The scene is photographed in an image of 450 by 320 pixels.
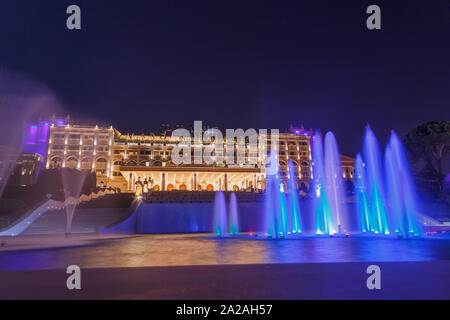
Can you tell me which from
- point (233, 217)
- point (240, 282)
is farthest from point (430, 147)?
point (240, 282)

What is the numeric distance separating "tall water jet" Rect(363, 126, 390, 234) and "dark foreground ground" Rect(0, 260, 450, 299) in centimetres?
1560

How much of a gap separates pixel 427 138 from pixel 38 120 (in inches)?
3401

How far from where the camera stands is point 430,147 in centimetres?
3209

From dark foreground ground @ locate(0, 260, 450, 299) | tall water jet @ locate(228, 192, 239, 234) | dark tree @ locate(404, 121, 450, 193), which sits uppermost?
dark tree @ locate(404, 121, 450, 193)

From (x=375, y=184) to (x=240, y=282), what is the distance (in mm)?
20687

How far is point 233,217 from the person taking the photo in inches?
938

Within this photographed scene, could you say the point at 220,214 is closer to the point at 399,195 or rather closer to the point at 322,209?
the point at 322,209

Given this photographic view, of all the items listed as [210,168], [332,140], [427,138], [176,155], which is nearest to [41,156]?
[176,155]

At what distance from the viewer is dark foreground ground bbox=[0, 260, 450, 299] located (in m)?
4.35

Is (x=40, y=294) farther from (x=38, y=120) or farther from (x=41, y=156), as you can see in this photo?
(x=38, y=120)

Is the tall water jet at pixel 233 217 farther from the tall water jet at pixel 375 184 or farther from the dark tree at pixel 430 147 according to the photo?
the dark tree at pixel 430 147

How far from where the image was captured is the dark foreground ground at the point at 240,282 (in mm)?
4348

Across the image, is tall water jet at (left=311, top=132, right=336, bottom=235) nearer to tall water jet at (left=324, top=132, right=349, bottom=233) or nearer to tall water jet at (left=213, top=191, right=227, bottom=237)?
tall water jet at (left=324, top=132, right=349, bottom=233)

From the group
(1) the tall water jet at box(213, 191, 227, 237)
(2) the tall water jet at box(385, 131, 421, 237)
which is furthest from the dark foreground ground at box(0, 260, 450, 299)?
(1) the tall water jet at box(213, 191, 227, 237)
